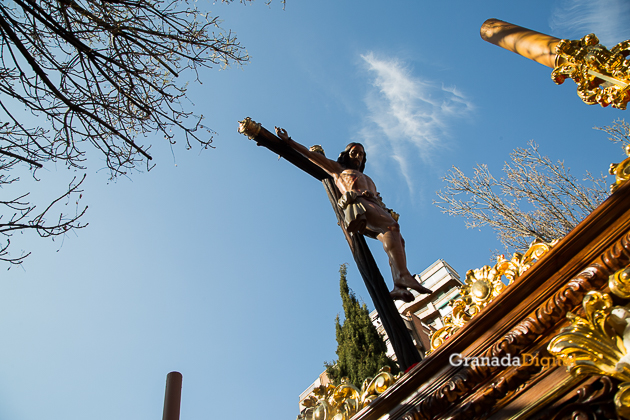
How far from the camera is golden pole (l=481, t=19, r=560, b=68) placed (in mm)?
3795

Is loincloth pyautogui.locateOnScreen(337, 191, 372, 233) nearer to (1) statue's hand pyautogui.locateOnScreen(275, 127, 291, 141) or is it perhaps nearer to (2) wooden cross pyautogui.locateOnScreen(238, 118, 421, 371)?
(2) wooden cross pyautogui.locateOnScreen(238, 118, 421, 371)

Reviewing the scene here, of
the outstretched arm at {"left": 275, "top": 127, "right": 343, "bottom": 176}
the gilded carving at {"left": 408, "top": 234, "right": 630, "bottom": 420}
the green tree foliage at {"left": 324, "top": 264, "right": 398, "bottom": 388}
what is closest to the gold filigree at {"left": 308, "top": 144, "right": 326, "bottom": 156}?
the outstretched arm at {"left": 275, "top": 127, "right": 343, "bottom": 176}

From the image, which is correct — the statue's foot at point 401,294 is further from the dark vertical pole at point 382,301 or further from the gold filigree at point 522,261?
the gold filigree at point 522,261

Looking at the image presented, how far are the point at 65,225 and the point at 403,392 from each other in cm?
323

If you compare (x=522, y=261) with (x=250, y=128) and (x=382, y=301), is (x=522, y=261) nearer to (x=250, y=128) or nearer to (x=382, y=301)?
(x=382, y=301)

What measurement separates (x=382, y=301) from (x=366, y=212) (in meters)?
0.88

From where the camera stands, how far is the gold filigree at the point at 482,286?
2559 mm

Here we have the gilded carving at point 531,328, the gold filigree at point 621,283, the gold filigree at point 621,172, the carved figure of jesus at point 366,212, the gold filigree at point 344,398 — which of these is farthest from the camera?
the carved figure of jesus at point 366,212

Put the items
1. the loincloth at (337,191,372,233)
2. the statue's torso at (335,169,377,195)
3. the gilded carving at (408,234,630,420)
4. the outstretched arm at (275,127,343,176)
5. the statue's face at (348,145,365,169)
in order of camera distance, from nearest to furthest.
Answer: the gilded carving at (408,234,630,420) → the loincloth at (337,191,372,233) → the statue's torso at (335,169,377,195) → the outstretched arm at (275,127,343,176) → the statue's face at (348,145,365,169)

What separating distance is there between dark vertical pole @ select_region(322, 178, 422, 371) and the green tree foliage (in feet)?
16.2

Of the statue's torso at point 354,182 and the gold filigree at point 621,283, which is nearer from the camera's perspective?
the gold filigree at point 621,283

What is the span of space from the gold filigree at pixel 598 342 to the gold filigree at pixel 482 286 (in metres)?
0.53

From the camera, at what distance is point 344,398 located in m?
2.95

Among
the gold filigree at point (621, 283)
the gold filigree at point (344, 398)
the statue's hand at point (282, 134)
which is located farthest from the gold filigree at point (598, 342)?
the statue's hand at point (282, 134)
